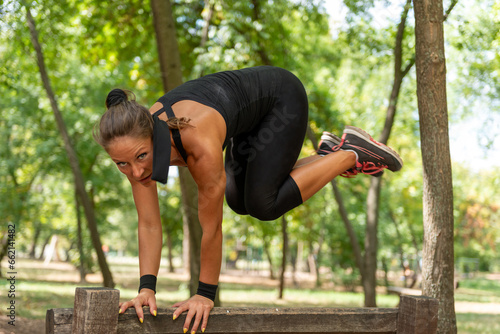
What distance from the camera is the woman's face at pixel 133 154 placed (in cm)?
231

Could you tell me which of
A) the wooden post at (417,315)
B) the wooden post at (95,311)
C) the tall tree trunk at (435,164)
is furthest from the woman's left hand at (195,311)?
the tall tree trunk at (435,164)

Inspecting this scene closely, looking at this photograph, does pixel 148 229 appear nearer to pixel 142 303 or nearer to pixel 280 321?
pixel 142 303

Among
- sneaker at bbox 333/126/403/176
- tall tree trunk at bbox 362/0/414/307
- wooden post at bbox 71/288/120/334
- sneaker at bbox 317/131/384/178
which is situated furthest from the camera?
tall tree trunk at bbox 362/0/414/307

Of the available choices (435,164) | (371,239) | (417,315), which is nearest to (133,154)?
(417,315)

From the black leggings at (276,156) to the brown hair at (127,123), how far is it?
2.34 feet

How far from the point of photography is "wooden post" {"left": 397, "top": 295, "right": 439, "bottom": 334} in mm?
2523

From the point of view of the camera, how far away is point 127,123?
7.55 ft

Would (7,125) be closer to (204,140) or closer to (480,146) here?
(480,146)

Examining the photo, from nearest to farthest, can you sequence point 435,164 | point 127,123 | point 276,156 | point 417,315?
1. point 127,123
2. point 417,315
3. point 276,156
4. point 435,164

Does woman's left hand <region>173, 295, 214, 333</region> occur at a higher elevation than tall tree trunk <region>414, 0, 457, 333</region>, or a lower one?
lower

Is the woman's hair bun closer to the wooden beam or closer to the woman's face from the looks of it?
the woman's face

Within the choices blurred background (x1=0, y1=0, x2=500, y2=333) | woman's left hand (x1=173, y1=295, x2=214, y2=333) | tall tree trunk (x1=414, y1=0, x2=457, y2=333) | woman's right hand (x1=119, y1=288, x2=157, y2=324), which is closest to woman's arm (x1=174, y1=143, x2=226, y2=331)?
woman's left hand (x1=173, y1=295, x2=214, y2=333)

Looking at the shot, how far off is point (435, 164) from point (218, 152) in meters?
1.63

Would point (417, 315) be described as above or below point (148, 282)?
below
